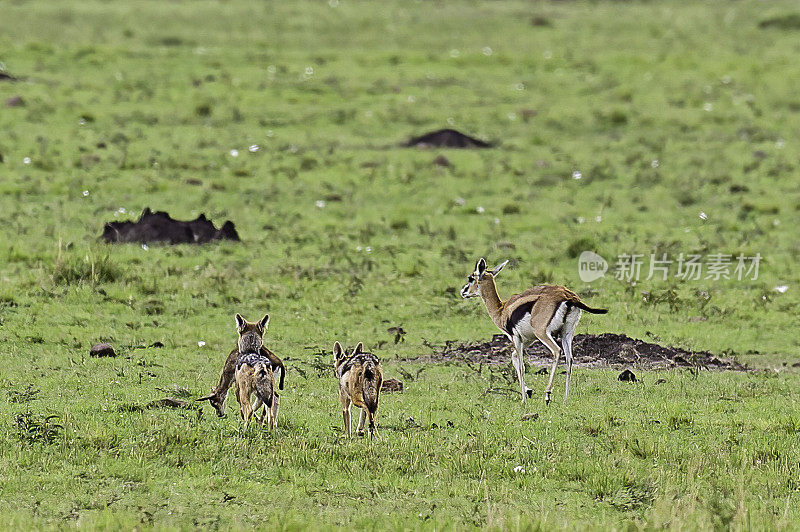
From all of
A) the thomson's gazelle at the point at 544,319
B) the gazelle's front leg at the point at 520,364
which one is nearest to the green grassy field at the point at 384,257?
the gazelle's front leg at the point at 520,364

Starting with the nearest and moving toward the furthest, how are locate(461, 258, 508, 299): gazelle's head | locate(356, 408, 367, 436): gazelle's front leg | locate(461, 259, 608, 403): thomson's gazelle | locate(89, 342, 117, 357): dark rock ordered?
locate(356, 408, 367, 436): gazelle's front leg → locate(461, 259, 608, 403): thomson's gazelle → locate(461, 258, 508, 299): gazelle's head → locate(89, 342, 117, 357): dark rock

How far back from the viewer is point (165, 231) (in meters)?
24.2

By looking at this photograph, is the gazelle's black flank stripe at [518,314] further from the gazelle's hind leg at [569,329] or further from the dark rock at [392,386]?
the dark rock at [392,386]

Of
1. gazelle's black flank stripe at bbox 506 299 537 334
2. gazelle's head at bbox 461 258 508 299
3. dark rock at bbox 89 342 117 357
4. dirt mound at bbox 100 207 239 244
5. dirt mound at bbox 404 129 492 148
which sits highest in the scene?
dirt mound at bbox 404 129 492 148

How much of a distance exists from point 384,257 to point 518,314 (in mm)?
10216

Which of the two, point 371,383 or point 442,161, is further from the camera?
point 442,161

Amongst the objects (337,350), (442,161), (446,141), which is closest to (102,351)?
(337,350)

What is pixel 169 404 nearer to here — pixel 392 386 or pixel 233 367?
pixel 233 367

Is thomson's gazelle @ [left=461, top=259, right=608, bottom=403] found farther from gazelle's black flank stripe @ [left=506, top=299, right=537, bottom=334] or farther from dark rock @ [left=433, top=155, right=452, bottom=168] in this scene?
dark rock @ [left=433, top=155, right=452, bottom=168]

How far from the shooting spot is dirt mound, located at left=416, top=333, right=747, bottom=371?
55.6 feet

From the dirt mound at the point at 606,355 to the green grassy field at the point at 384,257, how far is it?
78cm

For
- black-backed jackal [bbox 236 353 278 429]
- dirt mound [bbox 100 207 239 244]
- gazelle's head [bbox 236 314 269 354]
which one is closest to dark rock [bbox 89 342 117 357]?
gazelle's head [bbox 236 314 269 354]

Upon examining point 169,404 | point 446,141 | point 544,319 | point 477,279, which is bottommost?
point 169,404

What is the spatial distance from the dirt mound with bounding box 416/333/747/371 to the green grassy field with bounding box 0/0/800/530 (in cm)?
78
